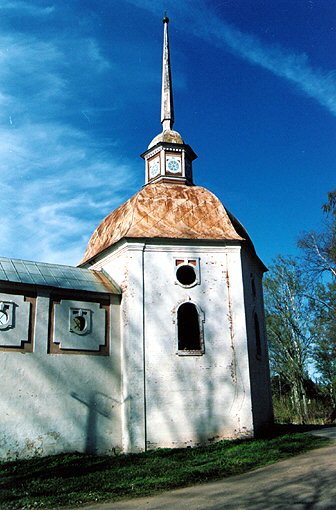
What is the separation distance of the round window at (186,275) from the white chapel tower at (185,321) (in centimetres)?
3

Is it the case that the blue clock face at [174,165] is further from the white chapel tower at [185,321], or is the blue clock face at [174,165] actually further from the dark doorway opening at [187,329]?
the dark doorway opening at [187,329]

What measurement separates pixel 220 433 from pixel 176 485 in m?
4.40

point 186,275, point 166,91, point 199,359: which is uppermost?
point 166,91

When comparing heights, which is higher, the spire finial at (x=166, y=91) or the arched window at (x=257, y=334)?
the spire finial at (x=166, y=91)

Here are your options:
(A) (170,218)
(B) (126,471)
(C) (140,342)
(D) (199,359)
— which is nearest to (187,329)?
(D) (199,359)

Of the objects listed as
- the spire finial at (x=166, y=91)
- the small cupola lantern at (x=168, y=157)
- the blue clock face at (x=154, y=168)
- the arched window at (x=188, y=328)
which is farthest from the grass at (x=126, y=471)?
the spire finial at (x=166, y=91)

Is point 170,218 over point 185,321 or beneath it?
over

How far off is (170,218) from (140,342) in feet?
12.4

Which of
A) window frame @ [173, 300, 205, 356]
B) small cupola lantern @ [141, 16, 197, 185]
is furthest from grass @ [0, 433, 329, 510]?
small cupola lantern @ [141, 16, 197, 185]

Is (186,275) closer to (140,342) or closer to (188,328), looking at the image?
(188,328)

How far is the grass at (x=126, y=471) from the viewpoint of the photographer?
711cm

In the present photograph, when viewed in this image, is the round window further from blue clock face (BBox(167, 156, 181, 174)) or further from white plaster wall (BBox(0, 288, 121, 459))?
blue clock face (BBox(167, 156, 181, 174))

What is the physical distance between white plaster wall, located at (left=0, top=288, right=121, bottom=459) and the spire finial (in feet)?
31.8

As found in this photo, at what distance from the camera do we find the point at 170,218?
539 inches
